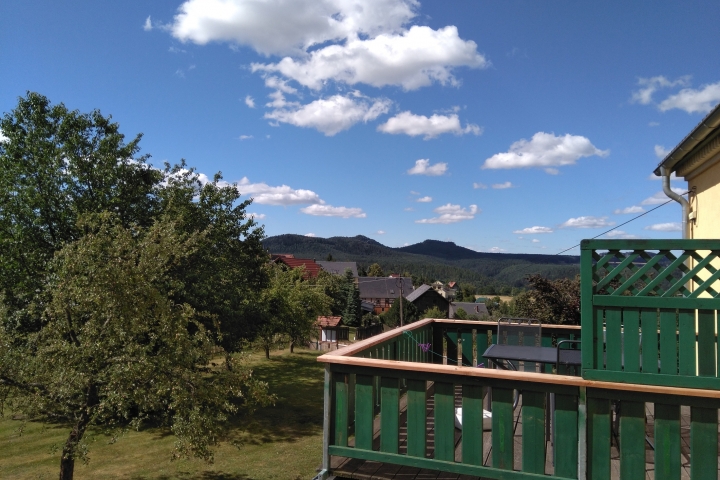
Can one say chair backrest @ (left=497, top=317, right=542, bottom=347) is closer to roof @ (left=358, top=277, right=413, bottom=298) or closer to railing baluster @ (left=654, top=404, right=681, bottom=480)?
railing baluster @ (left=654, top=404, right=681, bottom=480)

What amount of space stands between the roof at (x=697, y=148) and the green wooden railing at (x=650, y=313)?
Result: 1.63 m

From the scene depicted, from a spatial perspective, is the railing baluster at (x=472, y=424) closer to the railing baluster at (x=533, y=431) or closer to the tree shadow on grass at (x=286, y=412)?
the railing baluster at (x=533, y=431)

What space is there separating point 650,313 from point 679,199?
3.52 m

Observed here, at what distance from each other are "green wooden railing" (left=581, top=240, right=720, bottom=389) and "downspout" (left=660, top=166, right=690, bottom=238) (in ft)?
10.2

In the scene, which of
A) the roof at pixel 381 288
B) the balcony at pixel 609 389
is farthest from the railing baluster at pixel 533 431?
the roof at pixel 381 288

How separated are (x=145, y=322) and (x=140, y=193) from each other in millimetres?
7414

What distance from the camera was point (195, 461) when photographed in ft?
35.7

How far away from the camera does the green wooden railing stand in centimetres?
265

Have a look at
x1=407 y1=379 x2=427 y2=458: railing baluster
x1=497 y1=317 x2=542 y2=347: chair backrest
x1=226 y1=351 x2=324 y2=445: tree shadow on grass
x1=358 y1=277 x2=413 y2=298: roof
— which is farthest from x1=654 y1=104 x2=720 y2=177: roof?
x1=358 y1=277 x2=413 y2=298: roof

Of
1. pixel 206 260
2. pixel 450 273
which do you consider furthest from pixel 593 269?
pixel 450 273

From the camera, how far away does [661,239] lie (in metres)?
2.70

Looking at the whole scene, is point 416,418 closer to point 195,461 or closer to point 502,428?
point 502,428

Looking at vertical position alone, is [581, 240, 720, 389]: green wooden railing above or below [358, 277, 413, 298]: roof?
above

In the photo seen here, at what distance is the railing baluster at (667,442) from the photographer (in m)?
2.68
